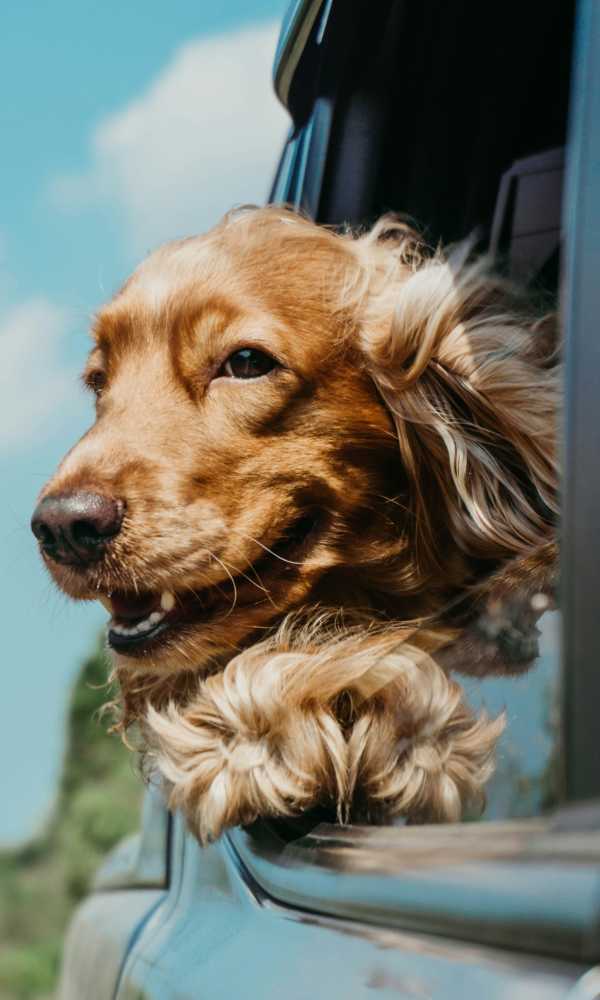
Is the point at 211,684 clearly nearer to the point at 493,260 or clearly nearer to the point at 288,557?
the point at 288,557

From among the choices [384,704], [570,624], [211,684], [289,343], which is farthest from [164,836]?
[570,624]

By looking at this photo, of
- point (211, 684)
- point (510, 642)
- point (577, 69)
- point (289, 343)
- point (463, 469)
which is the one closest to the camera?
point (577, 69)

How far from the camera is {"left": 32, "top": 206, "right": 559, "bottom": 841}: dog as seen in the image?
7.07 feet

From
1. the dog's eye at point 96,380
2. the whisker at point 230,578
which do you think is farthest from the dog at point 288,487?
the dog's eye at point 96,380

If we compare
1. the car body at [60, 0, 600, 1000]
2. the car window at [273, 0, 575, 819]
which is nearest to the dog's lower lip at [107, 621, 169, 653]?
the car body at [60, 0, 600, 1000]

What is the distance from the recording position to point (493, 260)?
9.05ft

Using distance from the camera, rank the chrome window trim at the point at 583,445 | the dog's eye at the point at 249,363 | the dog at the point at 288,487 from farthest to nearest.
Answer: the dog's eye at the point at 249,363 < the dog at the point at 288,487 < the chrome window trim at the point at 583,445

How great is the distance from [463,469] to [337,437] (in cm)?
29

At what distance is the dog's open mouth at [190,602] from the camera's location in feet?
8.19

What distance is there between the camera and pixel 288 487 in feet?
8.39

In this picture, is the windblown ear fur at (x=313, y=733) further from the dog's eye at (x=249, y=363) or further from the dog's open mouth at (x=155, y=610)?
the dog's eye at (x=249, y=363)

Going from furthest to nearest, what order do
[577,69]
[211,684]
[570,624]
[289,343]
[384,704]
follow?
[289,343], [211,684], [384,704], [577,69], [570,624]

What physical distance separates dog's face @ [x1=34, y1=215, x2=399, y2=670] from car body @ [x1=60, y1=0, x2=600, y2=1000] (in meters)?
0.43

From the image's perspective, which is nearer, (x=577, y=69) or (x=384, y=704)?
(x=577, y=69)
